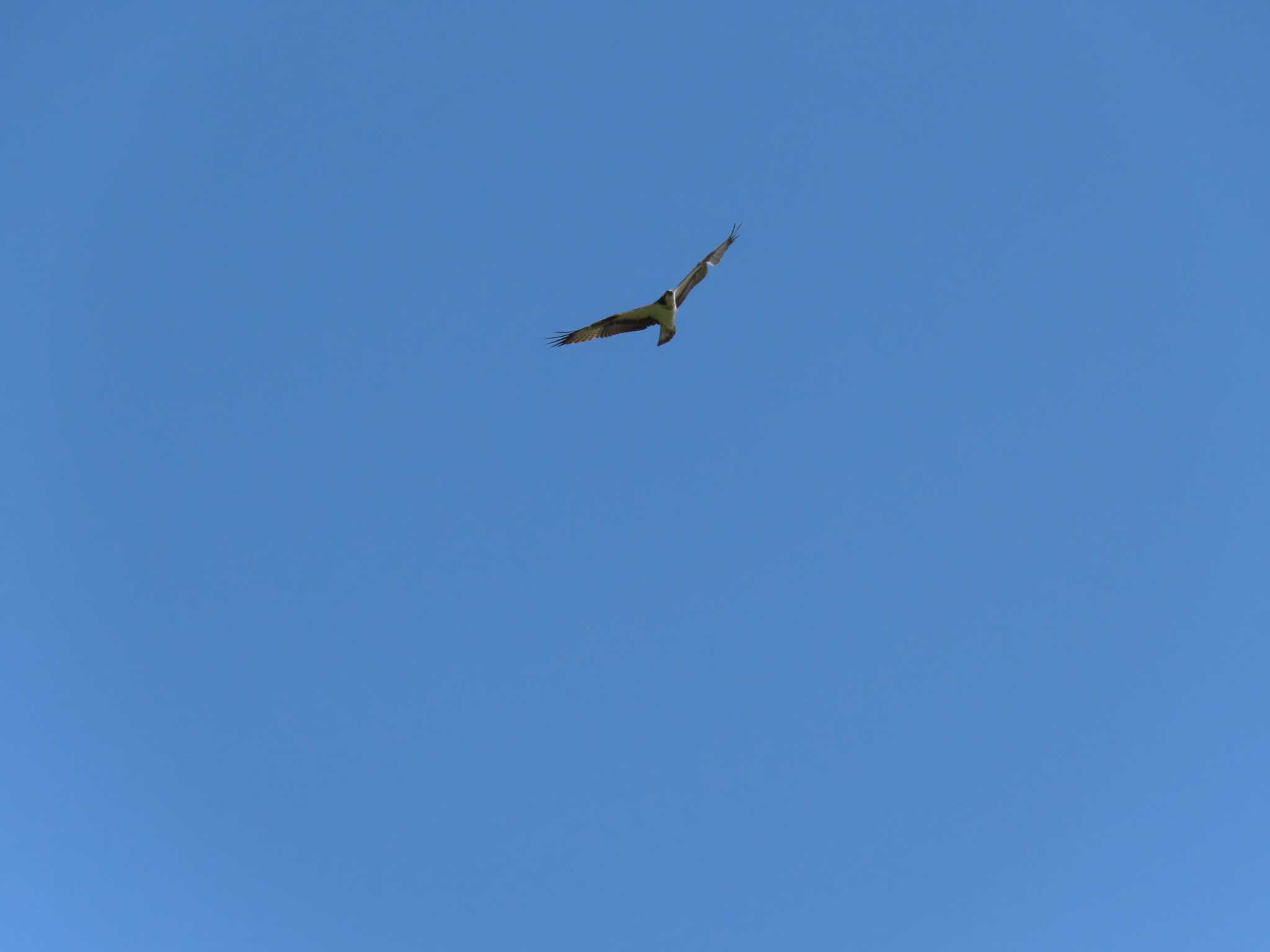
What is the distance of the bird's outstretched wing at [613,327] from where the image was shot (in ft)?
119

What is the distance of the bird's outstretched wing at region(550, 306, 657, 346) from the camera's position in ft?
119

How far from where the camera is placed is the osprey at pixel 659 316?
35688 millimetres

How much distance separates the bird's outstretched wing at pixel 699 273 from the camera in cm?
3619

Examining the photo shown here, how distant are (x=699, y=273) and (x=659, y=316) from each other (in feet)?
6.67

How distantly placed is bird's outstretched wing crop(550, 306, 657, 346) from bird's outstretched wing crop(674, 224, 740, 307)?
1103mm

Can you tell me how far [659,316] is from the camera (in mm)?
35938

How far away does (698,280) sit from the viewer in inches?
1465

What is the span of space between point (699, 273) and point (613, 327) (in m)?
3.17

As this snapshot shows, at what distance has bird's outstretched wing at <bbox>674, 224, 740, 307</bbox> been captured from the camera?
1425 inches

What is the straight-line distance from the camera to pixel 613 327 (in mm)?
36906

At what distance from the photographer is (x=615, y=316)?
3641 centimetres

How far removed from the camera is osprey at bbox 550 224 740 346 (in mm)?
35688

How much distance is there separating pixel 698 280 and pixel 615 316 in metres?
3.04
